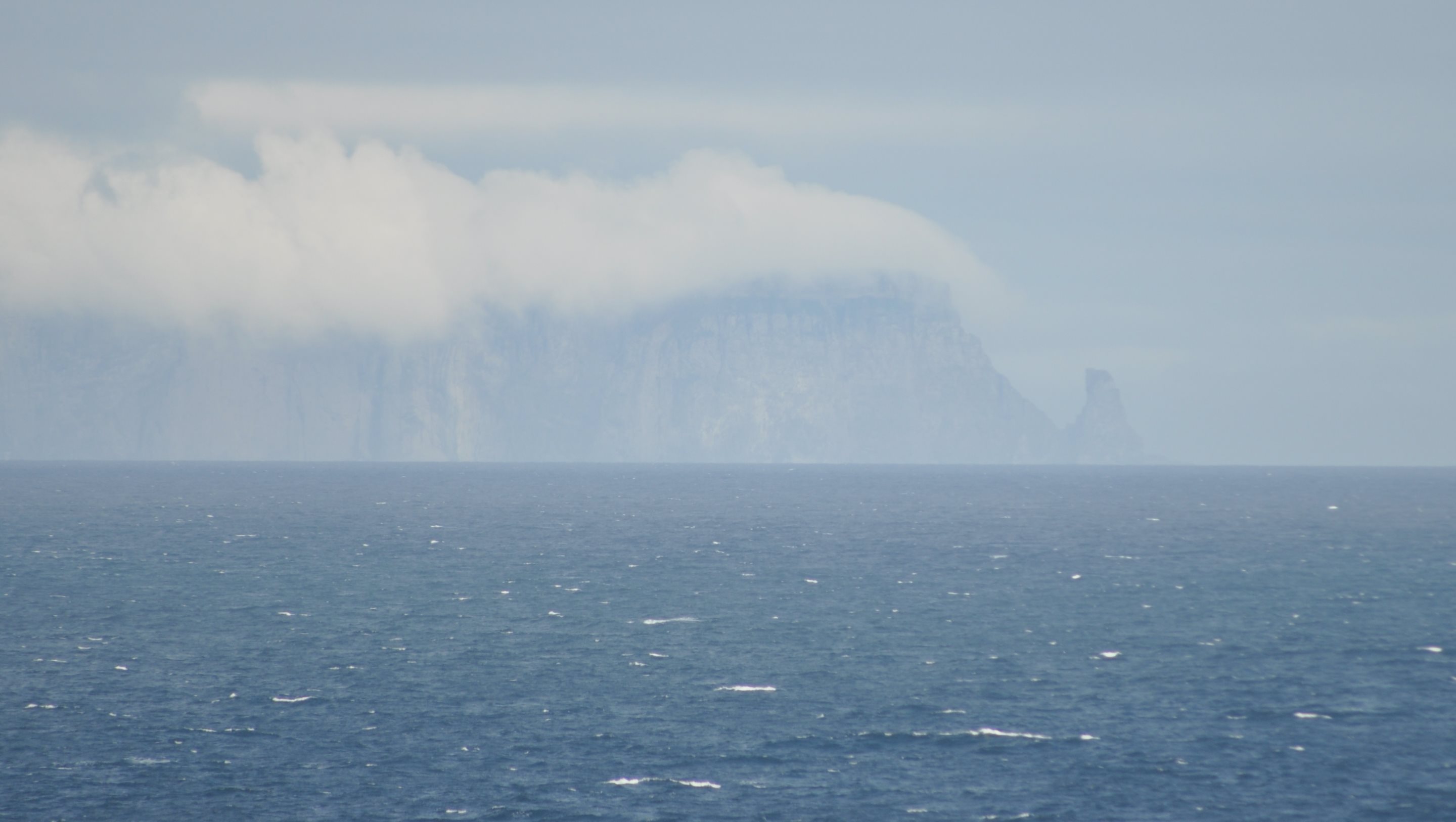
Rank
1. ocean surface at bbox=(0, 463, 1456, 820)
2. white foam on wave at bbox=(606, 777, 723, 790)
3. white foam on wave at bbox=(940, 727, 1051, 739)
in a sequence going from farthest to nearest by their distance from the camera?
white foam on wave at bbox=(940, 727, 1051, 739) → white foam on wave at bbox=(606, 777, 723, 790) → ocean surface at bbox=(0, 463, 1456, 820)

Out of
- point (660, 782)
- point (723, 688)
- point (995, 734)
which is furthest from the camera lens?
point (723, 688)

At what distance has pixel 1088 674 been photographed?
61.2 meters

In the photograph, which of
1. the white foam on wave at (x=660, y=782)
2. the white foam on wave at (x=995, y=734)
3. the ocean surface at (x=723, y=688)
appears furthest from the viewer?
the white foam on wave at (x=995, y=734)

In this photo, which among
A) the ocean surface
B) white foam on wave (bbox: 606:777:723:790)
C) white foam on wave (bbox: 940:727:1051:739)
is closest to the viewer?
the ocean surface

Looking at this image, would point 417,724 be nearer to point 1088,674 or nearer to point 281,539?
point 1088,674

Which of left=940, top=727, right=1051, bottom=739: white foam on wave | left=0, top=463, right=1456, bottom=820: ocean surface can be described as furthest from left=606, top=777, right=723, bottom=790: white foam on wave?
left=940, top=727, right=1051, bottom=739: white foam on wave

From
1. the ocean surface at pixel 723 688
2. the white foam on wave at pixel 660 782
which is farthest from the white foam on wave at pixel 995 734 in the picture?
the white foam on wave at pixel 660 782

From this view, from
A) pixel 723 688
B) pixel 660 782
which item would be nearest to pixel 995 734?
pixel 723 688

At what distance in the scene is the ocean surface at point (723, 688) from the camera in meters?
42.9

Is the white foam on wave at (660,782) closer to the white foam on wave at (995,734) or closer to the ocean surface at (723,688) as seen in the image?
the ocean surface at (723,688)

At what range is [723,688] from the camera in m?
58.4

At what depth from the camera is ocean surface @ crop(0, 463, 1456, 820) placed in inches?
1690

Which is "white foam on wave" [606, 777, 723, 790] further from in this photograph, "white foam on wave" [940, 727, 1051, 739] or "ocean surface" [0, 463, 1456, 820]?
"white foam on wave" [940, 727, 1051, 739]

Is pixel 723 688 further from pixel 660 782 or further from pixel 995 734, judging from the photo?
pixel 660 782
